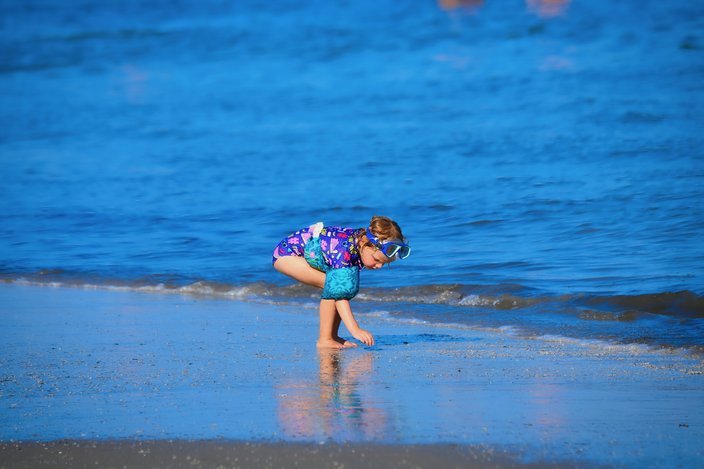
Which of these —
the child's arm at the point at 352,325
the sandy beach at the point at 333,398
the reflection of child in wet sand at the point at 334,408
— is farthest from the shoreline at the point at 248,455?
the child's arm at the point at 352,325

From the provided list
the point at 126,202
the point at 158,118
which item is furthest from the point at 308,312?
the point at 158,118

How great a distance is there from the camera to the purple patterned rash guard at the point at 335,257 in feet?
19.3

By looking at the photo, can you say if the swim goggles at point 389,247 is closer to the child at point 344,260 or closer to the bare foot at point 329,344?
the child at point 344,260

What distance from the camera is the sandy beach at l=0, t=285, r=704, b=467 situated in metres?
3.53

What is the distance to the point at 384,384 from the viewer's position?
4.70 meters

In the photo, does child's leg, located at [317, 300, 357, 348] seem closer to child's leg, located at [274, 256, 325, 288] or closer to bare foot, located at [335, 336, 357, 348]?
bare foot, located at [335, 336, 357, 348]

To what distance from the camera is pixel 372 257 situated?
5.84 meters

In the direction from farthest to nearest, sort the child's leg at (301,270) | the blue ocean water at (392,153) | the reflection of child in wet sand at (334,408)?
the blue ocean water at (392,153), the child's leg at (301,270), the reflection of child in wet sand at (334,408)

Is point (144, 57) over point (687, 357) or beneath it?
over

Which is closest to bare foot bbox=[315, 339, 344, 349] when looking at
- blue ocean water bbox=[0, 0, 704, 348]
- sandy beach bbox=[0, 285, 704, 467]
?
sandy beach bbox=[0, 285, 704, 467]

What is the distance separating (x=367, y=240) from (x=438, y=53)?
22074 mm

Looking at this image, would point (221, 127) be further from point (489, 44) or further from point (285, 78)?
point (489, 44)

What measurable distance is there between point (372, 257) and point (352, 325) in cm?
41

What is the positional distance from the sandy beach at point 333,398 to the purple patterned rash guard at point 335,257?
14.1 inches
